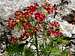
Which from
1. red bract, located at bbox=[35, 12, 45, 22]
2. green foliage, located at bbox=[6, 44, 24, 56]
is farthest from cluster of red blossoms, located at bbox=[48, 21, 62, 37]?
green foliage, located at bbox=[6, 44, 24, 56]

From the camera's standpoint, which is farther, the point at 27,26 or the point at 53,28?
the point at 53,28

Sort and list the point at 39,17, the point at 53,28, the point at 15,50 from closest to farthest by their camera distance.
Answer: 1. the point at 39,17
2. the point at 53,28
3. the point at 15,50

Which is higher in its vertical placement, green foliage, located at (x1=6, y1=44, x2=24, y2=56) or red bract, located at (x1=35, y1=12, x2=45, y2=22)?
red bract, located at (x1=35, y1=12, x2=45, y2=22)

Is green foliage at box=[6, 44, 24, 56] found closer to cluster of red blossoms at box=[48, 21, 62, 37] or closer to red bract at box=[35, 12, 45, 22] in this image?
cluster of red blossoms at box=[48, 21, 62, 37]

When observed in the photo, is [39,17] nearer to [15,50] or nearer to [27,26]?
[27,26]

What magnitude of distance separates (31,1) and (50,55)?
2.25 meters

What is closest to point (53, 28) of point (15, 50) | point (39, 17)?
point (39, 17)

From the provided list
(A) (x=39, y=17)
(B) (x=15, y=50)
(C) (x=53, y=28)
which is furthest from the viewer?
(B) (x=15, y=50)

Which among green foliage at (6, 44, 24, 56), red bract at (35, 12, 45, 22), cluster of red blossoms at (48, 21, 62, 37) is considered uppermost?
red bract at (35, 12, 45, 22)

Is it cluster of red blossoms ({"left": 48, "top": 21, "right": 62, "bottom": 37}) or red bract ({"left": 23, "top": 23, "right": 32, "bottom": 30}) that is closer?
red bract ({"left": 23, "top": 23, "right": 32, "bottom": 30})

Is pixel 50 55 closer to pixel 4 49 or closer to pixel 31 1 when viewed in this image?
pixel 4 49

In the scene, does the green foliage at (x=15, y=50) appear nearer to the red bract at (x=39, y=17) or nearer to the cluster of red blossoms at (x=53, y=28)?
the cluster of red blossoms at (x=53, y=28)

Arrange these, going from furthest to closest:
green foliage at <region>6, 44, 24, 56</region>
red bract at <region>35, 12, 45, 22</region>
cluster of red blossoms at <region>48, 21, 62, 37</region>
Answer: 1. green foliage at <region>6, 44, 24, 56</region>
2. cluster of red blossoms at <region>48, 21, 62, 37</region>
3. red bract at <region>35, 12, 45, 22</region>

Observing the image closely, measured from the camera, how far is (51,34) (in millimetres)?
5965
